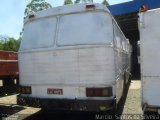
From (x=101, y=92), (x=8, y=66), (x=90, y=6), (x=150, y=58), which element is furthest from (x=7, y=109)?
(x=150, y=58)

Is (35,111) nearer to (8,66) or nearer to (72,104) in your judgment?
(72,104)

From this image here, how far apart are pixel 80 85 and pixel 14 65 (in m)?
6.01

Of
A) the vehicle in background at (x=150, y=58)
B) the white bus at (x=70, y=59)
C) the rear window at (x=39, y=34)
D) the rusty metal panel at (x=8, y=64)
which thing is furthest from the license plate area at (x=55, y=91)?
the rusty metal panel at (x=8, y=64)

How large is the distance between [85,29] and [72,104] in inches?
70.4

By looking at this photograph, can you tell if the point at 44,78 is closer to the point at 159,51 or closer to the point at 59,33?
the point at 59,33

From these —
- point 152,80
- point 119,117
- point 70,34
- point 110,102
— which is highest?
point 70,34

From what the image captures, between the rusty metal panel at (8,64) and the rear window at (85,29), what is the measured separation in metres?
4.59

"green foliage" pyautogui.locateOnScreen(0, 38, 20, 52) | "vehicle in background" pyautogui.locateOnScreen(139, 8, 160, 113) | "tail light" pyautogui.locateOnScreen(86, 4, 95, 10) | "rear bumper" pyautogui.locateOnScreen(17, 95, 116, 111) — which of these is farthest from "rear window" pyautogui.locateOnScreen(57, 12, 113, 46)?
"green foliage" pyautogui.locateOnScreen(0, 38, 20, 52)

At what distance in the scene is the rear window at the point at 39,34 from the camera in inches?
301

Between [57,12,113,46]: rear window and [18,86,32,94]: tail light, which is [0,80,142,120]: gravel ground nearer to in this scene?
[18,86,32,94]: tail light

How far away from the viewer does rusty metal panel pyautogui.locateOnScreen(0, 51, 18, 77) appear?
1141cm

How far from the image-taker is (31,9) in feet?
157

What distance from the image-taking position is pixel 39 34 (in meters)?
7.78

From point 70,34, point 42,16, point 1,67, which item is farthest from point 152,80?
point 1,67
